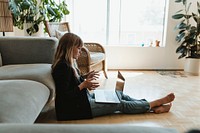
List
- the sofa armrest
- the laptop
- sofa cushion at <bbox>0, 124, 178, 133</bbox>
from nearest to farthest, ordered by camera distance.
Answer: sofa cushion at <bbox>0, 124, 178, 133</bbox> < the laptop < the sofa armrest

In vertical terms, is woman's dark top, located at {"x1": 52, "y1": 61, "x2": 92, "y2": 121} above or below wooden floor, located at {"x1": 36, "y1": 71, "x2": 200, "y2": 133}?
above

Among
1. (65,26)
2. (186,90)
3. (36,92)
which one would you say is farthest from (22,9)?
(186,90)

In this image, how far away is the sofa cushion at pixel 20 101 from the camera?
998 mm

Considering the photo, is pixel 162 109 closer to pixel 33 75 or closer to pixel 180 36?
pixel 33 75

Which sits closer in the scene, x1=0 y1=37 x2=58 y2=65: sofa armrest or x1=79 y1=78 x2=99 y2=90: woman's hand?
x1=79 y1=78 x2=99 y2=90: woman's hand

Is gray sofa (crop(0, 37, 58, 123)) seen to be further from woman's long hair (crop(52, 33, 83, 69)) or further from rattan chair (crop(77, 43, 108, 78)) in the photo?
rattan chair (crop(77, 43, 108, 78))

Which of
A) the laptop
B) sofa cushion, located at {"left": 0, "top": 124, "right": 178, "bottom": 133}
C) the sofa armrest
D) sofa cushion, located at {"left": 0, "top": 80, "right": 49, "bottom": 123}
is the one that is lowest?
the laptop

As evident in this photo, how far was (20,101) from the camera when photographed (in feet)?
3.72

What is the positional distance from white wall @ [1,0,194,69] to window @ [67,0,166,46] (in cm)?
22

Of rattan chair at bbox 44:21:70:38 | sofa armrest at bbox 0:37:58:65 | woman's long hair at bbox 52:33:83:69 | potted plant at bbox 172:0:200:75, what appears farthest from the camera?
potted plant at bbox 172:0:200:75

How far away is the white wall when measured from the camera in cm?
390

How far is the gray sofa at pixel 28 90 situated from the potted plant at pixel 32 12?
2.84 ft

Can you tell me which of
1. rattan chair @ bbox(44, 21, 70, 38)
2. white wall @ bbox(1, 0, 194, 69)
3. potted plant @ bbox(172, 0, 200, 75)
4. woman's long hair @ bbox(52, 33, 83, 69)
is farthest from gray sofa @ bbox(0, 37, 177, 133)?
potted plant @ bbox(172, 0, 200, 75)

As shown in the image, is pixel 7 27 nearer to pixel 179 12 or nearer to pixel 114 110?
pixel 114 110
